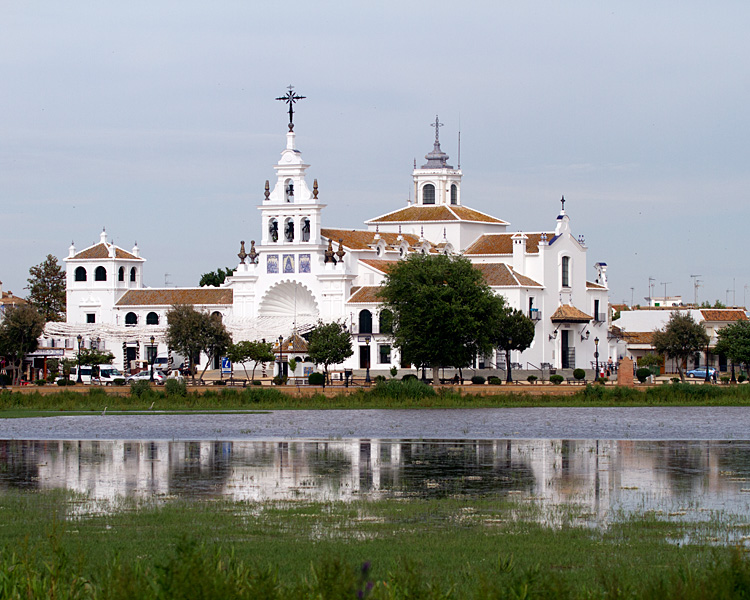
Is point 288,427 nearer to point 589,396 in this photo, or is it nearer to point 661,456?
point 661,456

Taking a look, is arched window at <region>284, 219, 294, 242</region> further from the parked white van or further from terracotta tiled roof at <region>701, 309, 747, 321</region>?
terracotta tiled roof at <region>701, 309, 747, 321</region>

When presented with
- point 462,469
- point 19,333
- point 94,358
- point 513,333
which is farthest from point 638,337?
point 462,469

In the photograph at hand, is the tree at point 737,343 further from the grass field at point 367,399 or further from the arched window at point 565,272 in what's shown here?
the grass field at point 367,399

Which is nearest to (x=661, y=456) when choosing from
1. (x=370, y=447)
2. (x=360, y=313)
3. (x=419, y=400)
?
(x=370, y=447)

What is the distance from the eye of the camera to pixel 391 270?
68.8m

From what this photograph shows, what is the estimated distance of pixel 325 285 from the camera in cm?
8719

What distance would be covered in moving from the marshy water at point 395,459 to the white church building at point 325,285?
1570 inches

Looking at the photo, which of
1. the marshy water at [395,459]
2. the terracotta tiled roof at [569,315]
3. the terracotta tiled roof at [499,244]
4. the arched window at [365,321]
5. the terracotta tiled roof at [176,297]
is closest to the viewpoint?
the marshy water at [395,459]

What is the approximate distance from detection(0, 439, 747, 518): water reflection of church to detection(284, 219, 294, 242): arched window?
187 feet

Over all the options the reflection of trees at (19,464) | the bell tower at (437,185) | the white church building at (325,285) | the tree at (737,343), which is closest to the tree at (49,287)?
the white church building at (325,285)

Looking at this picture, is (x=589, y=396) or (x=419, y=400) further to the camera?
(x=589, y=396)

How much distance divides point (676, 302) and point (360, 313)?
6145cm

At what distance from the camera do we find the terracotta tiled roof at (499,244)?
9206 cm

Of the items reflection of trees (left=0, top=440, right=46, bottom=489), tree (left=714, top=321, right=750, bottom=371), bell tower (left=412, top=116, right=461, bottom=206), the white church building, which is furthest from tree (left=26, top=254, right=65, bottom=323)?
reflection of trees (left=0, top=440, right=46, bottom=489)
